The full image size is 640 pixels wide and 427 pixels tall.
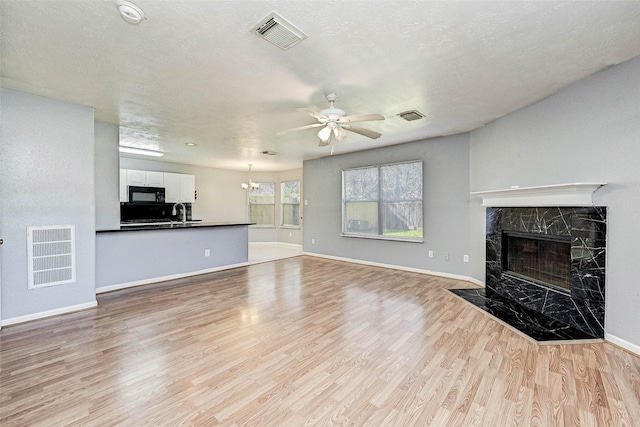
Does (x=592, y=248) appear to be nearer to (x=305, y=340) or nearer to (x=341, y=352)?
(x=341, y=352)

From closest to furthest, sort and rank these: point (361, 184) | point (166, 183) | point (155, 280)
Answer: point (155, 280) → point (361, 184) → point (166, 183)

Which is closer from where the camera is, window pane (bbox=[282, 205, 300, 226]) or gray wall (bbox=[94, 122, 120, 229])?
gray wall (bbox=[94, 122, 120, 229])

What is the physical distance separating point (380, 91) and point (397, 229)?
3.19m

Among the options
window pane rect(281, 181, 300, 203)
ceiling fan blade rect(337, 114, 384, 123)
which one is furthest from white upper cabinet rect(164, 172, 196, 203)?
ceiling fan blade rect(337, 114, 384, 123)

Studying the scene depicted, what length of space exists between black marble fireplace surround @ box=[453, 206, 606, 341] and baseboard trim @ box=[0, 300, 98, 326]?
487cm

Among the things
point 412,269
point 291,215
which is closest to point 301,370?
point 412,269

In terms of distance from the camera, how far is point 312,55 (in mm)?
2281

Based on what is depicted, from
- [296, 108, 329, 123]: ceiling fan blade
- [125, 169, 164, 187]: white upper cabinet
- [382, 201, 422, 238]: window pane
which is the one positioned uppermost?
[296, 108, 329, 123]: ceiling fan blade

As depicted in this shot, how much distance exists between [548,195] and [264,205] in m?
7.76

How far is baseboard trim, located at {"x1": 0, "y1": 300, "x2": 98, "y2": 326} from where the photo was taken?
2.96 meters

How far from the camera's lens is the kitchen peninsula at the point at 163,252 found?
4117 millimetres

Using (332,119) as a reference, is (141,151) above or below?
above

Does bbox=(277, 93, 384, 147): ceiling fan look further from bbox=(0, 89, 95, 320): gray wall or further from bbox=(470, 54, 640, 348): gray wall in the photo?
bbox=(0, 89, 95, 320): gray wall

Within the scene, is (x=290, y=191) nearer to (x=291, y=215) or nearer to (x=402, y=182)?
(x=291, y=215)
